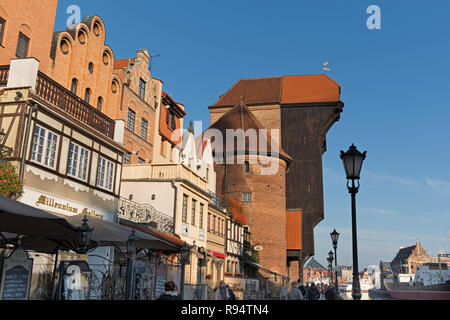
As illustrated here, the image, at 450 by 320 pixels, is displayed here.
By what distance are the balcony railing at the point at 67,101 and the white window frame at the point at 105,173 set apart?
3.83 feet

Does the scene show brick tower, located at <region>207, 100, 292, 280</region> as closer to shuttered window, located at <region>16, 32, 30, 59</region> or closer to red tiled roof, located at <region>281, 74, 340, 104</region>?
red tiled roof, located at <region>281, 74, 340, 104</region>

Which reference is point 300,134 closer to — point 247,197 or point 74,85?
point 247,197

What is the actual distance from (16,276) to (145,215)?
1531 centimetres

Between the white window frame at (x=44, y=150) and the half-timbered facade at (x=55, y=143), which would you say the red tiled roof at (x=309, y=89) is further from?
the white window frame at (x=44, y=150)

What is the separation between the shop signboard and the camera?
7547 millimetres

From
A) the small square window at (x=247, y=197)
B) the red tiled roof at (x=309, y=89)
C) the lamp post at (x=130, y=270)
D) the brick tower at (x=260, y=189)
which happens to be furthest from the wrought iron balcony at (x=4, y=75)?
the red tiled roof at (x=309, y=89)

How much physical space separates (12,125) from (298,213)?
3986cm

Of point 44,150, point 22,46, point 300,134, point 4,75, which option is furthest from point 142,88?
point 300,134

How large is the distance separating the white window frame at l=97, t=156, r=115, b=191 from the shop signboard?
9838 millimetres

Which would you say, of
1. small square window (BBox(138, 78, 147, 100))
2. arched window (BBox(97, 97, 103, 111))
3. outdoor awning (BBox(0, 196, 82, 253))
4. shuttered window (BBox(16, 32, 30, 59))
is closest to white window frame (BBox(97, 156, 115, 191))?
shuttered window (BBox(16, 32, 30, 59))

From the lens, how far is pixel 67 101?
15.9 m

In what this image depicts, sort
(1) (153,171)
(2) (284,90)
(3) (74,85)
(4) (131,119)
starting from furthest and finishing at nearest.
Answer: (2) (284,90) < (4) (131,119) < (1) (153,171) < (3) (74,85)

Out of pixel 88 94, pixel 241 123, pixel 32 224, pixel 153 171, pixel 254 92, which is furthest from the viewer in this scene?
pixel 254 92

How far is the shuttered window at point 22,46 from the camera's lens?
1803cm
